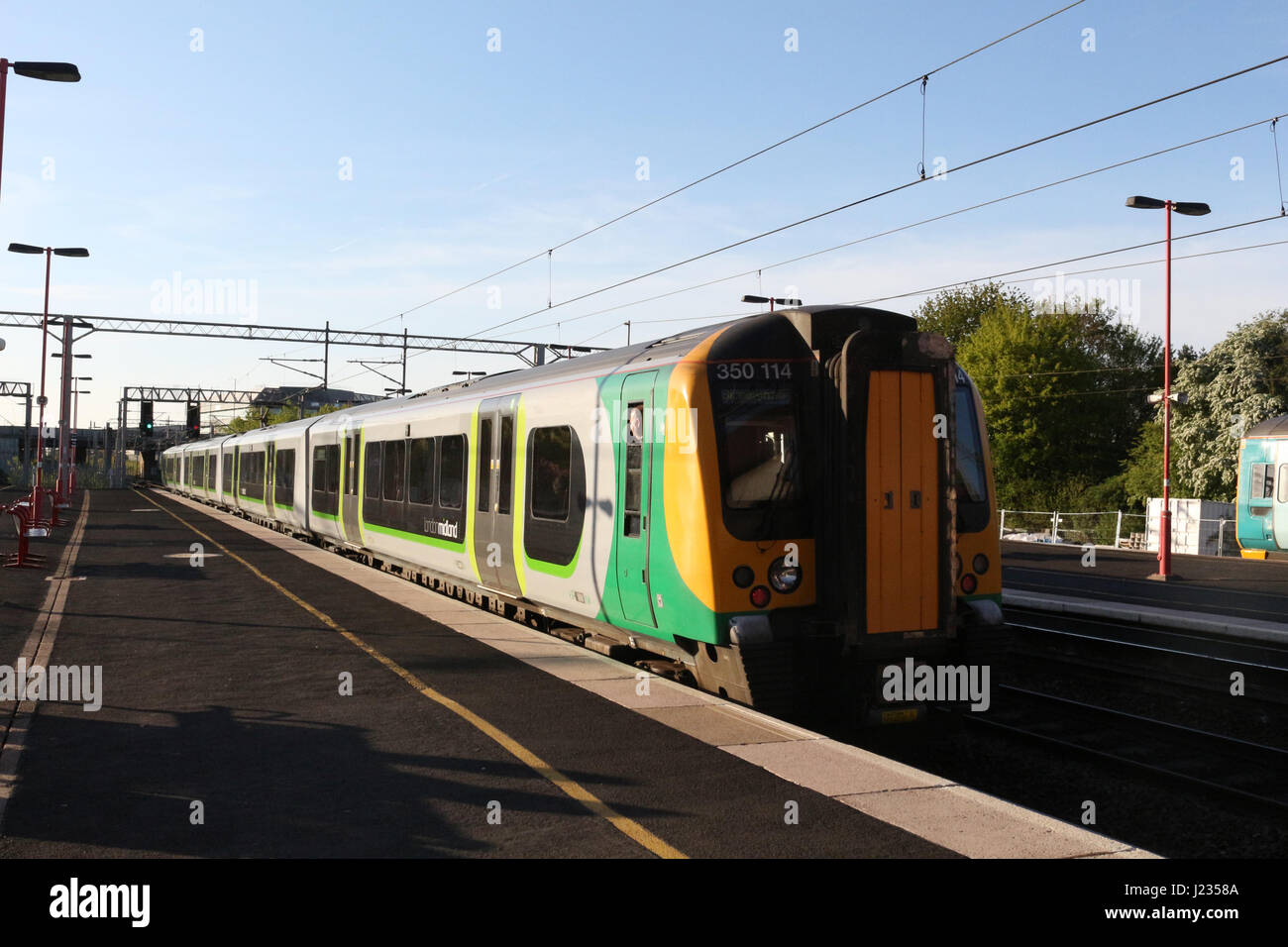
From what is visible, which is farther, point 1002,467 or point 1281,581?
point 1002,467

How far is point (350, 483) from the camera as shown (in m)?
21.2

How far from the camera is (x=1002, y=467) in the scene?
56.1 m

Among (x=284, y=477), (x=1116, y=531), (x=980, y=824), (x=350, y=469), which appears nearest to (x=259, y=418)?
(x=284, y=477)

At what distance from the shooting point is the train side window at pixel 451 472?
1441 cm

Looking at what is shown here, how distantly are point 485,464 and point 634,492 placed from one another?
4.54 m

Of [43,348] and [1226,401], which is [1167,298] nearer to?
[1226,401]

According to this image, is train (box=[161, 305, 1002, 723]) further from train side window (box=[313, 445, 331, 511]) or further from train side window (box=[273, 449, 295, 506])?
train side window (box=[273, 449, 295, 506])

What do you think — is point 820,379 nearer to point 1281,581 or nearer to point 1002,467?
point 1281,581

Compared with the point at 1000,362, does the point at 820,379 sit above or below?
below

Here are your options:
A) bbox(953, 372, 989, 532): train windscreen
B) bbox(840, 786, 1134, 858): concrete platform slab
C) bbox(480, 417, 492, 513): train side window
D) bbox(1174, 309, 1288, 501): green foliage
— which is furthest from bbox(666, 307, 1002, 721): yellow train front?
bbox(1174, 309, 1288, 501): green foliage

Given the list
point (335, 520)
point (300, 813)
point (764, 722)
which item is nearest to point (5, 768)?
point (300, 813)

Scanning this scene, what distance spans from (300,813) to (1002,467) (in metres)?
54.3

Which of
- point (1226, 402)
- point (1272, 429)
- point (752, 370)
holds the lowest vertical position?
point (752, 370)

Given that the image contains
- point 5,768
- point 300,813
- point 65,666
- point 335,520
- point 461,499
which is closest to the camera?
point 300,813
